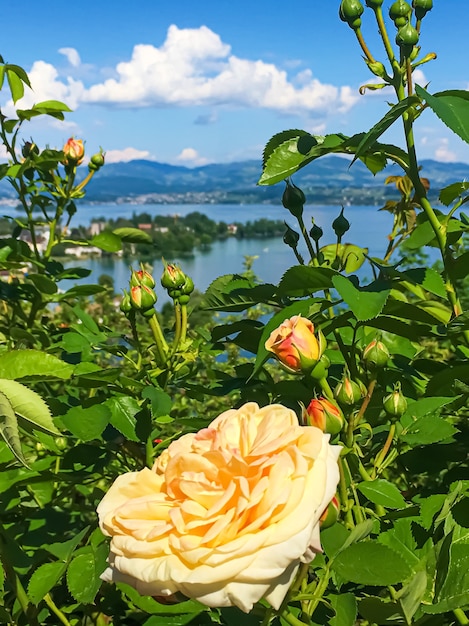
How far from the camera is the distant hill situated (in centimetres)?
201

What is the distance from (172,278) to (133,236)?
862mm

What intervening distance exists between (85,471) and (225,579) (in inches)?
30.3

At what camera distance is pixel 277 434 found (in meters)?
0.57

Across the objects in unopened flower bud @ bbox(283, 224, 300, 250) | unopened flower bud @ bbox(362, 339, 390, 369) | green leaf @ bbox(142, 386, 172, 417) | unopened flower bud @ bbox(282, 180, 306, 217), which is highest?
unopened flower bud @ bbox(282, 180, 306, 217)

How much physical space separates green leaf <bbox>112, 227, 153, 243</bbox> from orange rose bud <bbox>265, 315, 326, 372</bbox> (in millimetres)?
1282

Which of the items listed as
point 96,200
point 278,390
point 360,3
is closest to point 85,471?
point 278,390

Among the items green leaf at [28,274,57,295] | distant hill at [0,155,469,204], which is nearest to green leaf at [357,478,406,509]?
distant hill at [0,155,469,204]

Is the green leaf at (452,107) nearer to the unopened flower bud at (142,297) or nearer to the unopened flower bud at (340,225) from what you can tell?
the unopened flower bud at (340,225)

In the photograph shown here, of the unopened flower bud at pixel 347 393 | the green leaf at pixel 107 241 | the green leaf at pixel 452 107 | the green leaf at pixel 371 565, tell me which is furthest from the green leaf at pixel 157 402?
the green leaf at pixel 107 241

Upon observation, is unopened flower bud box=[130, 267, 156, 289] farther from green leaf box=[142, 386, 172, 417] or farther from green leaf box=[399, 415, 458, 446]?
green leaf box=[399, 415, 458, 446]

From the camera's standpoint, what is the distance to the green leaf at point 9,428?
631 mm

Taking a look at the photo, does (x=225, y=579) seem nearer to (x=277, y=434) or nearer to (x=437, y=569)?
(x=277, y=434)

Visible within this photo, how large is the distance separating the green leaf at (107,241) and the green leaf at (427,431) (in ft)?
4.00

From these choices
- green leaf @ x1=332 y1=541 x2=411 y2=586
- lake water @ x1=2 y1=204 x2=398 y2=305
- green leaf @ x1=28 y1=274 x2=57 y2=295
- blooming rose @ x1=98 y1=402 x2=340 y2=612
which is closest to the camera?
blooming rose @ x1=98 y1=402 x2=340 y2=612
